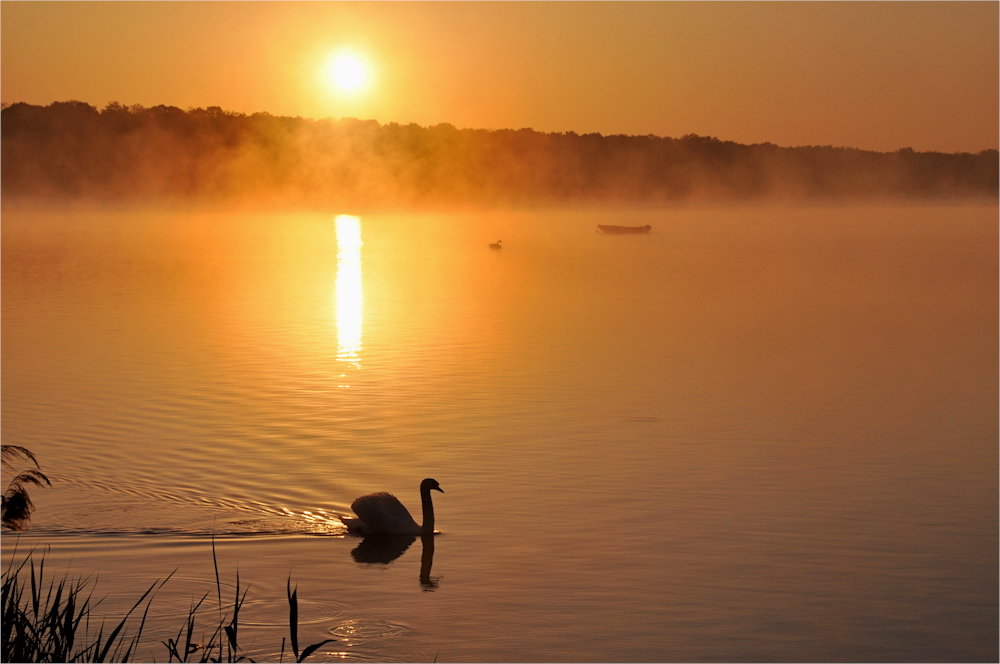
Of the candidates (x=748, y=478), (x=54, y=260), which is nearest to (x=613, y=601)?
(x=748, y=478)

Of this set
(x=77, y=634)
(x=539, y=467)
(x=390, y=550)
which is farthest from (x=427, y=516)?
(x=77, y=634)

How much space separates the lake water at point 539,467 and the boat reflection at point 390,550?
38mm

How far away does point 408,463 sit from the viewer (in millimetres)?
12219

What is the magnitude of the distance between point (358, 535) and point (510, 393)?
6.46m

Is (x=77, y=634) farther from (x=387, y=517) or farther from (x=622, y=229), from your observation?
(x=622, y=229)

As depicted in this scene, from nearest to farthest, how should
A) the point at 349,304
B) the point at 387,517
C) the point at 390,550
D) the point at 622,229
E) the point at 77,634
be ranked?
the point at 77,634, the point at 390,550, the point at 387,517, the point at 349,304, the point at 622,229

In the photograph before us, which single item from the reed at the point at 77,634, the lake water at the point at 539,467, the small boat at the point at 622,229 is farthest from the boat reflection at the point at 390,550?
the small boat at the point at 622,229

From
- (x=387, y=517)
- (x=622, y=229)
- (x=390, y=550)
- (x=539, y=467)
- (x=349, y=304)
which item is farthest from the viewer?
(x=622, y=229)

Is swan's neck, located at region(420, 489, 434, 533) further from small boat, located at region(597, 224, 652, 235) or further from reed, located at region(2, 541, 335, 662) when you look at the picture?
small boat, located at region(597, 224, 652, 235)

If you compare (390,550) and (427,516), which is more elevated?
(427,516)

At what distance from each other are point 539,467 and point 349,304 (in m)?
17.5

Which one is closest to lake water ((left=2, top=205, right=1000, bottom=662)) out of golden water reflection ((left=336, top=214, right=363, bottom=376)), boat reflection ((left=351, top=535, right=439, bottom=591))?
boat reflection ((left=351, top=535, right=439, bottom=591))

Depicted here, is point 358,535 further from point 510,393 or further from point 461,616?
point 510,393

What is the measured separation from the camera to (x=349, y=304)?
2903cm
